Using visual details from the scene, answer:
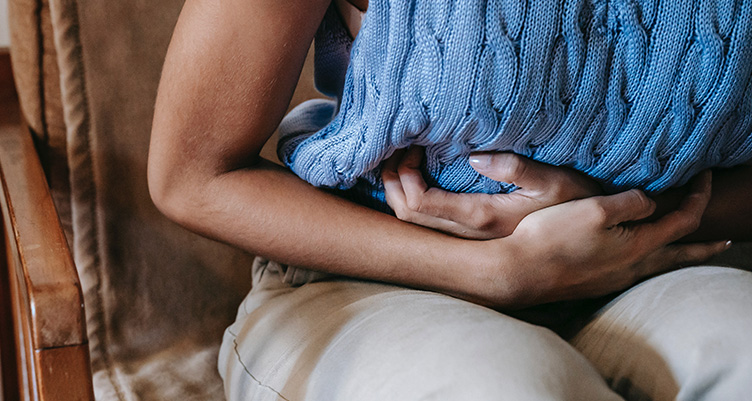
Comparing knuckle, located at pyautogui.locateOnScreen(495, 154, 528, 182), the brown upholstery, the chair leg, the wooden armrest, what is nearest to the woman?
knuckle, located at pyautogui.locateOnScreen(495, 154, 528, 182)

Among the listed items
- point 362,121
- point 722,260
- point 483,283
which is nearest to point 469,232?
point 483,283

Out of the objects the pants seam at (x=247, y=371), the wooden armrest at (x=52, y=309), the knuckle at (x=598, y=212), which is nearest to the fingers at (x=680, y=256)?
the knuckle at (x=598, y=212)

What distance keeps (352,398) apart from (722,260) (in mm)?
573

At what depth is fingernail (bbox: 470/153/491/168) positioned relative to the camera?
54 centimetres

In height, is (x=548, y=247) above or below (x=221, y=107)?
below

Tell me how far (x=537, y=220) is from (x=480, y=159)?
86mm

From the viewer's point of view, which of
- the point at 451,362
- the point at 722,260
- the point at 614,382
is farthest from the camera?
the point at 722,260

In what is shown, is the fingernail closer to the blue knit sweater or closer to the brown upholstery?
the blue knit sweater

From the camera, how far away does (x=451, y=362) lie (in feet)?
1.41

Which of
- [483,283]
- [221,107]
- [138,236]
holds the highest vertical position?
[221,107]

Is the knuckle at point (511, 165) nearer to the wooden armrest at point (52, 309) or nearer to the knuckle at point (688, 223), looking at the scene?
the knuckle at point (688, 223)

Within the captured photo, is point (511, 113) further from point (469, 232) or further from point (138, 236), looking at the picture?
point (138, 236)

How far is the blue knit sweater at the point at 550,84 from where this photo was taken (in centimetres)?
48

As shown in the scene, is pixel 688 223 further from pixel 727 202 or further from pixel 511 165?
pixel 511 165
